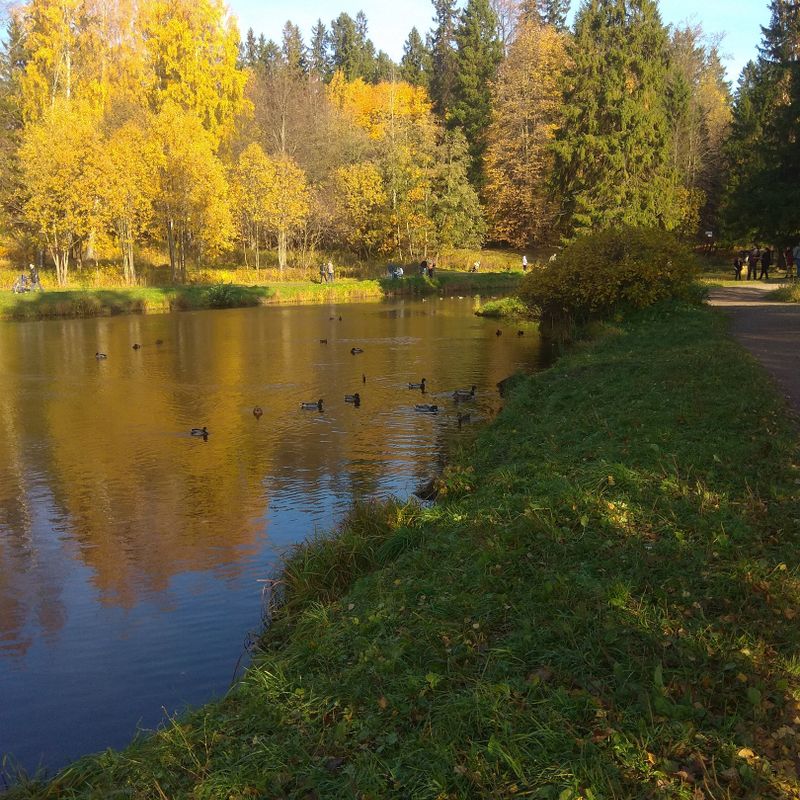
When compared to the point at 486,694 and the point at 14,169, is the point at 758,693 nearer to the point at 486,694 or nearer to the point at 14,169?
the point at 486,694

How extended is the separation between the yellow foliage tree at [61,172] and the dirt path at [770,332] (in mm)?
30867

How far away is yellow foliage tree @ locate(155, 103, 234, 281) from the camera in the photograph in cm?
4341

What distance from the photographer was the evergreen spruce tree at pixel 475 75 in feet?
233

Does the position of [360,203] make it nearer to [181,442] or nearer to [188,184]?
[188,184]

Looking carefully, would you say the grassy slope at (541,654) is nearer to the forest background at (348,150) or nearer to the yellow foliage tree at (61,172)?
the forest background at (348,150)

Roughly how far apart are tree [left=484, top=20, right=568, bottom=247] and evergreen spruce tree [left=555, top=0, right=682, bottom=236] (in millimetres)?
11780

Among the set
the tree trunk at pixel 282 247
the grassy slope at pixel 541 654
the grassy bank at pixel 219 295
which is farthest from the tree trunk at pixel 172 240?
the grassy slope at pixel 541 654

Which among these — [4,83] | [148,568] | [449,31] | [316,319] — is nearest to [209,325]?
[316,319]

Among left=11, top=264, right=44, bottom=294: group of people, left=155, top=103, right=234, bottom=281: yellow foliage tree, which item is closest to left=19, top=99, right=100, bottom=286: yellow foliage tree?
left=11, top=264, right=44, bottom=294: group of people

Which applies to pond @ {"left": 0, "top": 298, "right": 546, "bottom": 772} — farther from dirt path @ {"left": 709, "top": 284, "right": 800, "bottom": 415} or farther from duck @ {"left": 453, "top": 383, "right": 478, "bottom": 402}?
dirt path @ {"left": 709, "top": 284, "right": 800, "bottom": 415}

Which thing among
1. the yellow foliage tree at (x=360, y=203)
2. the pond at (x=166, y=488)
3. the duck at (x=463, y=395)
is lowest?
the pond at (x=166, y=488)

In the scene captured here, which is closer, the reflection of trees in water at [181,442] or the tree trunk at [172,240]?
the reflection of trees in water at [181,442]

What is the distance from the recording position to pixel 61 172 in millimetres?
39312

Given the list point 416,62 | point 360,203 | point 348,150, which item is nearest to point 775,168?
point 360,203
